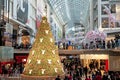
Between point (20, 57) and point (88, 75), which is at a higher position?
point (20, 57)

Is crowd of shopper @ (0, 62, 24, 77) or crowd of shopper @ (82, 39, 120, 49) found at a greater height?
crowd of shopper @ (82, 39, 120, 49)

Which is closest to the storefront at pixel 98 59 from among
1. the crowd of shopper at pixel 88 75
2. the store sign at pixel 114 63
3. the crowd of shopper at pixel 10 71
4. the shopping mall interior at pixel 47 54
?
the shopping mall interior at pixel 47 54

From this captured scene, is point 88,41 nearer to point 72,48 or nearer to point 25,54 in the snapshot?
point 72,48

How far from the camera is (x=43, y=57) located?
62.4ft

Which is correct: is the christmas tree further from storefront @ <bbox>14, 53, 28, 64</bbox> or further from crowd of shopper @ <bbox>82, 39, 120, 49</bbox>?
storefront @ <bbox>14, 53, 28, 64</bbox>

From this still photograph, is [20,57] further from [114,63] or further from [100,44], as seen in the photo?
[114,63]

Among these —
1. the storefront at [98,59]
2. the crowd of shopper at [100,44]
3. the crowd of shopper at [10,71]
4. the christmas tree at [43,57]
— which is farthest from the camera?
the storefront at [98,59]

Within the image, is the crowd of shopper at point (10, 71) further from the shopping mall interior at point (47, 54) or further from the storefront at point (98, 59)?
the storefront at point (98, 59)

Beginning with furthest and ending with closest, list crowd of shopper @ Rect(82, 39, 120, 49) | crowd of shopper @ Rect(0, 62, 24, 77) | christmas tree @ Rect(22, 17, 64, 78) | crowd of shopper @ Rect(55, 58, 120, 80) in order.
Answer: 1. crowd of shopper @ Rect(82, 39, 120, 49)
2. crowd of shopper @ Rect(0, 62, 24, 77)
3. crowd of shopper @ Rect(55, 58, 120, 80)
4. christmas tree @ Rect(22, 17, 64, 78)

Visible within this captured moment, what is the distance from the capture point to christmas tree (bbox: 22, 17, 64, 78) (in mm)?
19016

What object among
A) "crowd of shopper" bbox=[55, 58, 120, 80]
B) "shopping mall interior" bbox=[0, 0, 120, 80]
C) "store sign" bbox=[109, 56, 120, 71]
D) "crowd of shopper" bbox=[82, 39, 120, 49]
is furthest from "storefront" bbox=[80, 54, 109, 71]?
"crowd of shopper" bbox=[55, 58, 120, 80]

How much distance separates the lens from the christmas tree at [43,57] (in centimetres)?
1902

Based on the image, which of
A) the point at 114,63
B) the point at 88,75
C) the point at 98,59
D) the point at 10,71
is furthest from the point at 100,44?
the point at 10,71

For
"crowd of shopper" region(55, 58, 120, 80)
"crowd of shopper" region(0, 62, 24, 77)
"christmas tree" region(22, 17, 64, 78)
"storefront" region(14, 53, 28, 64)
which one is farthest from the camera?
"storefront" region(14, 53, 28, 64)
